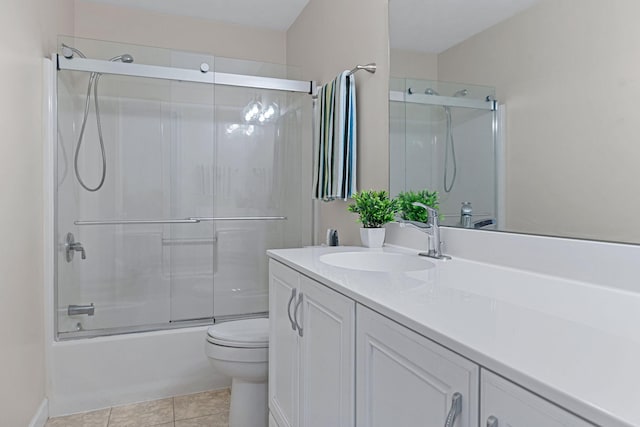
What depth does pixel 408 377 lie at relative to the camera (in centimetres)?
79

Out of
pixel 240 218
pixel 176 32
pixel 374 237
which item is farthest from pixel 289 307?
pixel 176 32

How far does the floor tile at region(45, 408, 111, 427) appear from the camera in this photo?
2088 millimetres

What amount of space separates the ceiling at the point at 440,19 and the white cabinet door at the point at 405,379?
103 cm

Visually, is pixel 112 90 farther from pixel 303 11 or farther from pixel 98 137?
pixel 303 11

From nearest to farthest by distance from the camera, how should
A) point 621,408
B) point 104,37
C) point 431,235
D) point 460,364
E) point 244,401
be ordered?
point 621,408
point 460,364
point 431,235
point 244,401
point 104,37

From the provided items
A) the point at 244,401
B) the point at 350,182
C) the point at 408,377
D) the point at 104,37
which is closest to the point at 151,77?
the point at 104,37

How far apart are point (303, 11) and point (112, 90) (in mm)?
1429

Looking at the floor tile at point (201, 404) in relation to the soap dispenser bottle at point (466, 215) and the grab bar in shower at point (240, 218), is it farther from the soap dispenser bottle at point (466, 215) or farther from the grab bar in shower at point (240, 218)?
the soap dispenser bottle at point (466, 215)

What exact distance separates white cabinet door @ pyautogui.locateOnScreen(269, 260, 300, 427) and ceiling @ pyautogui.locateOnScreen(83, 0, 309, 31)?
2.11m

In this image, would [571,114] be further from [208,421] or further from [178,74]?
[178,74]

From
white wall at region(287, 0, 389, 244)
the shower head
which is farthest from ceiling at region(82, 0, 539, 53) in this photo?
the shower head

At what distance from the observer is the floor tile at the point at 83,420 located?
209 centimetres

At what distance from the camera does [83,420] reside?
213cm

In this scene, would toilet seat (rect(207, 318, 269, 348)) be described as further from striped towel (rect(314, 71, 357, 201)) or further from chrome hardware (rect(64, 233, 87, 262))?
chrome hardware (rect(64, 233, 87, 262))
